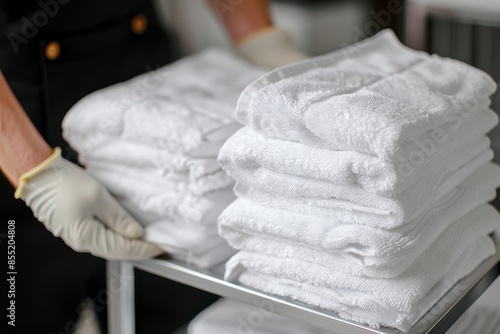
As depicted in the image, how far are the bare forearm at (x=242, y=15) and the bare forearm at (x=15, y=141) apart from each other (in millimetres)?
498

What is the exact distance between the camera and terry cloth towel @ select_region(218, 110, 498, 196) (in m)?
0.81

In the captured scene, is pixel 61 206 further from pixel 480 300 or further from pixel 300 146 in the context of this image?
pixel 480 300

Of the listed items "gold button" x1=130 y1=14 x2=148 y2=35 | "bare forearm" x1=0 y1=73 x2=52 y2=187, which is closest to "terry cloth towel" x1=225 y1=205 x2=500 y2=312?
"bare forearm" x1=0 y1=73 x2=52 y2=187

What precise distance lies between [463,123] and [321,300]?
28 centimetres

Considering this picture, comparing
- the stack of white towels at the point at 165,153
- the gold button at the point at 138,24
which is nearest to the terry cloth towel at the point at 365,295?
the stack of white towels at the point at 165,153

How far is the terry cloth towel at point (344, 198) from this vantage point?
0.83m

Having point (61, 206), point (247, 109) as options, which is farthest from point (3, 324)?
point (247, 109)

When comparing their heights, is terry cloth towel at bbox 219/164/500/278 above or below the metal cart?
above

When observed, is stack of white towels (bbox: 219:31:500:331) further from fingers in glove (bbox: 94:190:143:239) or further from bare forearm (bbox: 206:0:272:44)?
bare forearm (bbox: 206:0:272:44)

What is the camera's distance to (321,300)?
90 centimetres

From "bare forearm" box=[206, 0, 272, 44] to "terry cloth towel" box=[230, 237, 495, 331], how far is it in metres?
0.56

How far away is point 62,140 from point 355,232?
1.94 feet

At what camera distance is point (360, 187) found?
2.77 feet

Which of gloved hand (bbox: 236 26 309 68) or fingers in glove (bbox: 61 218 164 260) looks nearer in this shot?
fingers in glove (bbox: 61 218 164 260)
